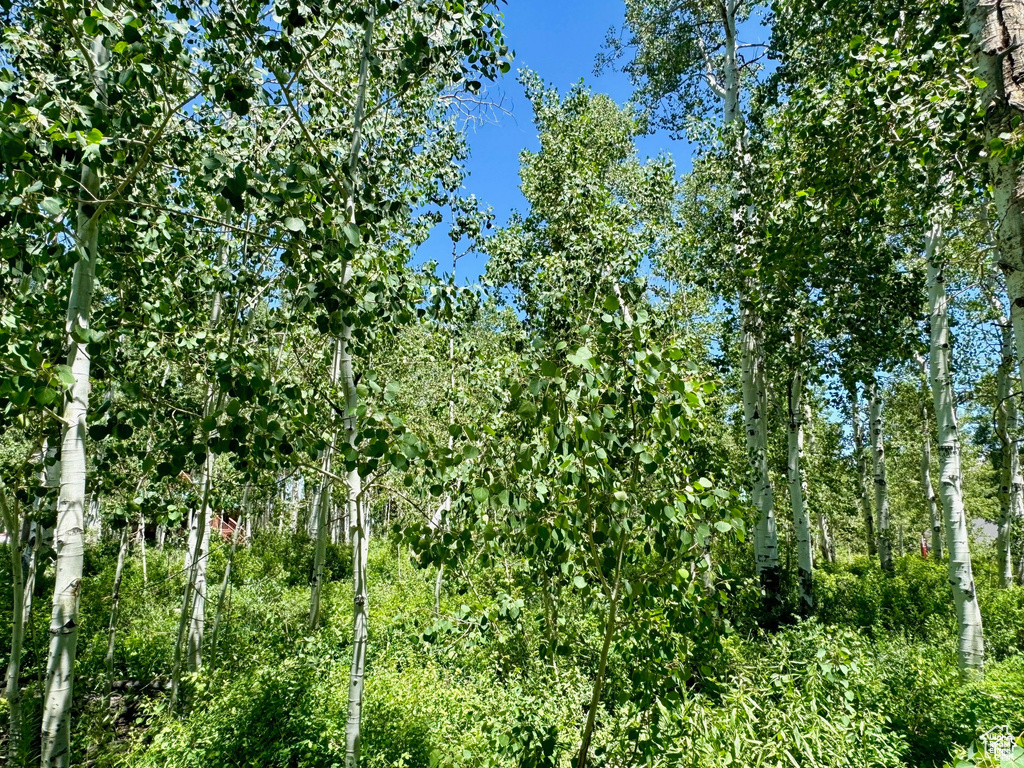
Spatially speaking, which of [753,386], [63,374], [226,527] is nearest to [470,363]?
[63,374]

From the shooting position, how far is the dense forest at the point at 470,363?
92.0 inches

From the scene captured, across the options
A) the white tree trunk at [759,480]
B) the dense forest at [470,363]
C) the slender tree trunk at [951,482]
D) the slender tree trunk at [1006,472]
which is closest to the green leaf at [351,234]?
the dense forest at [470,363]

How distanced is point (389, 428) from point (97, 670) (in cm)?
846

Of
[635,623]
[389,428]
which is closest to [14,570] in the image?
[389,428]

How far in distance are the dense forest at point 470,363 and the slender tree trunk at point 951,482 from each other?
5 centimetres

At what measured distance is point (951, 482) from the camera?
22.5ft

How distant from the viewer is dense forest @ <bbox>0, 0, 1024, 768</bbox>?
2338 millimetres

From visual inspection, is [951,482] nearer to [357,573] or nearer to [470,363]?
[470,363]

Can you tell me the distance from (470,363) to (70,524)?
323 cm

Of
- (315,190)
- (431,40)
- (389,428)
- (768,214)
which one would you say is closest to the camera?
(315,190)

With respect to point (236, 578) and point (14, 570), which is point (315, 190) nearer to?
point (14, 570)

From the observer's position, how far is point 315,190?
1.97 m

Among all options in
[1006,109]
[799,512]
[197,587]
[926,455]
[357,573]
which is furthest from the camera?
[926,455]

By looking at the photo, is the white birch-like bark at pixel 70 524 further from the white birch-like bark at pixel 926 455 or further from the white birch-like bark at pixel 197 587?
the white birch-like bark at pixel 926 455
